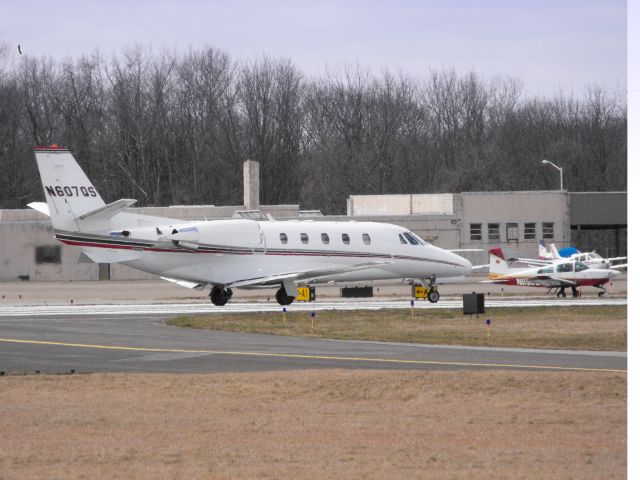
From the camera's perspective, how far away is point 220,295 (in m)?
45.7

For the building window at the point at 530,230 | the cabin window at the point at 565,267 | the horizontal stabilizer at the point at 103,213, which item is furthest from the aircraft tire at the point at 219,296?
the building window at the point at 530,230

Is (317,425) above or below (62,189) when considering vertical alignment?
below

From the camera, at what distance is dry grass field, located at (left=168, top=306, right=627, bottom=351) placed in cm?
3228

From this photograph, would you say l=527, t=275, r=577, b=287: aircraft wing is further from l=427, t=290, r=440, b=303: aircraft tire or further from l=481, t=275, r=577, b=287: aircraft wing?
l=427, t=290, r=440, b=303: aircraft tire

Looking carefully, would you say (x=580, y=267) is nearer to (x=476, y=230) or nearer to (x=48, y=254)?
(x=476, y=230)

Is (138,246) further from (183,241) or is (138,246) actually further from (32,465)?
(32,465)

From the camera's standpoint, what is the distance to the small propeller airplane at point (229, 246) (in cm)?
4053

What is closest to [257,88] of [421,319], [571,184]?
[571,184]

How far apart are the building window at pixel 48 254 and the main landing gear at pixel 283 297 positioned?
30.5m

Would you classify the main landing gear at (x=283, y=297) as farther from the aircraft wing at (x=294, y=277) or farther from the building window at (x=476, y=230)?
the building window at (x=476, y=230)

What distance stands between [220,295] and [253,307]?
1458mm

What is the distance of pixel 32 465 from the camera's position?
50.1 feet

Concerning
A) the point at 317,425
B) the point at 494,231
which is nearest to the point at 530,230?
the point at 494,231

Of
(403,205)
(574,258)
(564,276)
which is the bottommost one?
(564,276)
